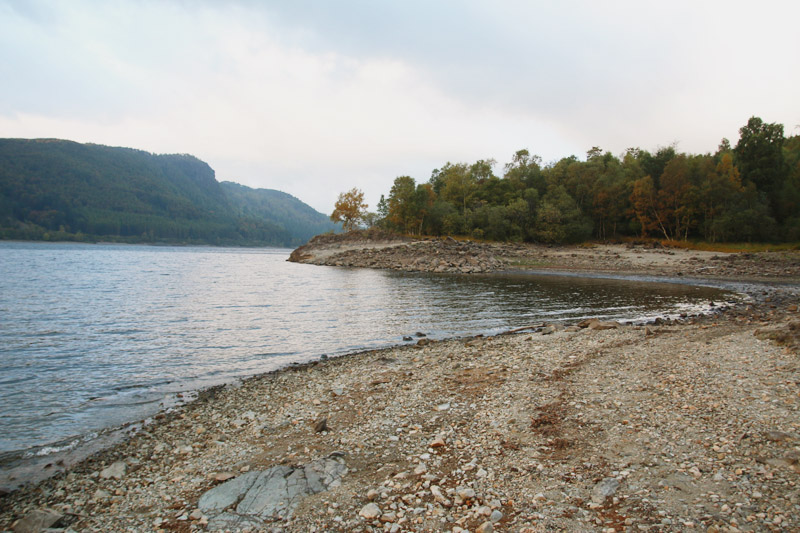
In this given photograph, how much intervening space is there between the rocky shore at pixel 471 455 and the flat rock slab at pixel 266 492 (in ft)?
0.08

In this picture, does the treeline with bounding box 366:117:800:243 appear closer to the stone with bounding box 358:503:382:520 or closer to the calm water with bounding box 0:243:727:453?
the calm water with bounding box 0:243:727:453

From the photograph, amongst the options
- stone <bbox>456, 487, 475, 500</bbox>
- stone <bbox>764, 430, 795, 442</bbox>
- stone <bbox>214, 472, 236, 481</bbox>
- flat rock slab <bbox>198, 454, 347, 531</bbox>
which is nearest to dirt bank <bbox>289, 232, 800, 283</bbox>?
stone <bbox>764, 430, 795, 442</bbox>

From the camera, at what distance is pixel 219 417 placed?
8.30 m

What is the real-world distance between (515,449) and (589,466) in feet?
3.51

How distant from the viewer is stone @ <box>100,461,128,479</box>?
20.1 feet

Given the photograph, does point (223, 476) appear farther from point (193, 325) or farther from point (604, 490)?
point (193, 325)

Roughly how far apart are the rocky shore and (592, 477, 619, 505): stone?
0.10ft

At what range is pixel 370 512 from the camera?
15.4ft

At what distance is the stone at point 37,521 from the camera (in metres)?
4.84

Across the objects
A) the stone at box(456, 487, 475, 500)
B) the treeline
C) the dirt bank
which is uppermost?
the treeline

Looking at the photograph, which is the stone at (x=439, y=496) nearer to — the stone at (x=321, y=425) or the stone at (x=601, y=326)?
the stone at (x=321, y=425)

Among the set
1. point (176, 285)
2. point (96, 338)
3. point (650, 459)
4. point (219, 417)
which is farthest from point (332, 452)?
point (176, 285)

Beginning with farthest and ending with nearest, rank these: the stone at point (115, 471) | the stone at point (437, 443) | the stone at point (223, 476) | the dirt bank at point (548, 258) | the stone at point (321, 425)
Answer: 1. the dirt bank at point (548, 258)
2. the stone at point (321, 425)
3. the stone at point (437, 443)
4. the stone at point (115, 471)
5. the stone at point (223, 476)

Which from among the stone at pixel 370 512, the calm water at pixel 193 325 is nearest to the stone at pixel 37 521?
the calm water at pixel 193 325
